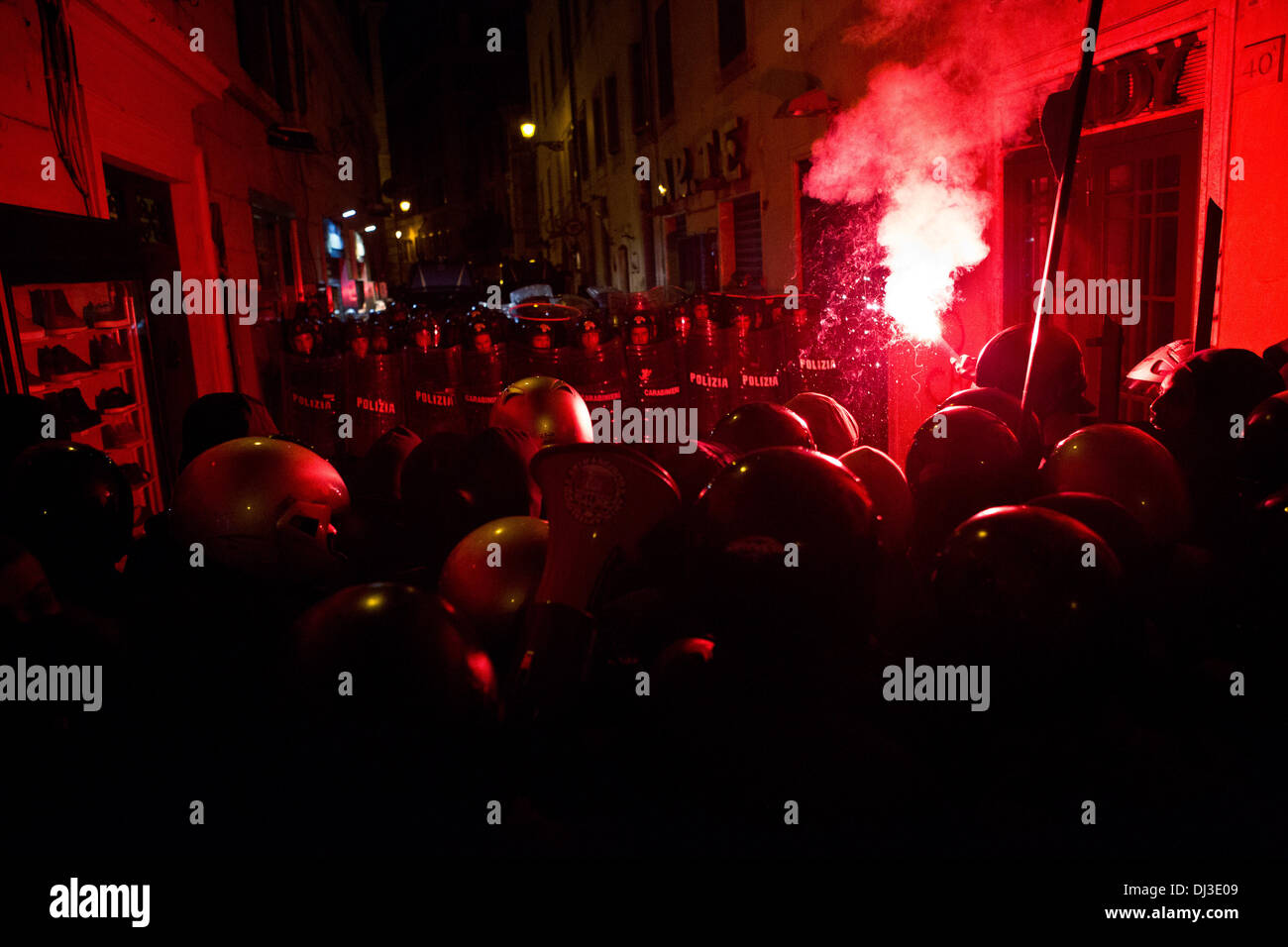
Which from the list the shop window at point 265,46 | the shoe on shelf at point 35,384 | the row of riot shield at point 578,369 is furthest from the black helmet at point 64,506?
the shop window at point 265,46

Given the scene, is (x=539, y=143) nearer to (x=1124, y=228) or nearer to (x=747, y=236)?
(x=747, y=236)

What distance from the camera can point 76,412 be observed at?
16.8ft

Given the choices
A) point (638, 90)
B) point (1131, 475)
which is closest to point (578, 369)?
point (1131, 475)

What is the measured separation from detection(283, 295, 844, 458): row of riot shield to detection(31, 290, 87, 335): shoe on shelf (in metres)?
2.34

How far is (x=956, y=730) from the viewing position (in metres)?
2.32

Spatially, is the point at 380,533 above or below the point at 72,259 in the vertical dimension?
below

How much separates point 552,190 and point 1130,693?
33.9 meters

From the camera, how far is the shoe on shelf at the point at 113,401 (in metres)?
5.84

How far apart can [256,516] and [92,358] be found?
3.44 m

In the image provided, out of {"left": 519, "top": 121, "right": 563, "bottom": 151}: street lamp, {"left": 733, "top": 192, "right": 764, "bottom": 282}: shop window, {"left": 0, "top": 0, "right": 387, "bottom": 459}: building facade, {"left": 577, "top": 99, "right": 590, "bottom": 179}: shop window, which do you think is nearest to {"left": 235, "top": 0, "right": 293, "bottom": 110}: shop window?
{"left": 0, "top": 0, "right": 387, "bottom": 459}: building facade

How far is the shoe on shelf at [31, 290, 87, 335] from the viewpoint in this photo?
519 cm

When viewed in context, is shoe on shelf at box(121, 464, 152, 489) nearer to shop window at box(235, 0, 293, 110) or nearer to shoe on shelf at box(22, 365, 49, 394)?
shoe on shelf at box(22, 365, 49, 394)
